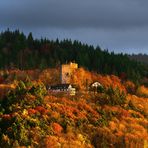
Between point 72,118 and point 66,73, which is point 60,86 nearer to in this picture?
point 66,73

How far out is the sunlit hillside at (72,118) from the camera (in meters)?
114

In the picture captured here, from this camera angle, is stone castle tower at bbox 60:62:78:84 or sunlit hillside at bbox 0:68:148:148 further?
stone castle tower at bbox 60:62:78:84

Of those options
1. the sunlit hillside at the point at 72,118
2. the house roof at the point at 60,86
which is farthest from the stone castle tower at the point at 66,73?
the house roof at the point at 60,86

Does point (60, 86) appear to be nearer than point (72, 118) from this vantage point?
No

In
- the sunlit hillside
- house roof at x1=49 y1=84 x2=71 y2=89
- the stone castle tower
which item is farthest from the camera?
the stone castle tower

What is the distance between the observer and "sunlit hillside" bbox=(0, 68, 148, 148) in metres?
114

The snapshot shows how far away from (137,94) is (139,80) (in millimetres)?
19084

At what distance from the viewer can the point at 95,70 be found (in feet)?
626

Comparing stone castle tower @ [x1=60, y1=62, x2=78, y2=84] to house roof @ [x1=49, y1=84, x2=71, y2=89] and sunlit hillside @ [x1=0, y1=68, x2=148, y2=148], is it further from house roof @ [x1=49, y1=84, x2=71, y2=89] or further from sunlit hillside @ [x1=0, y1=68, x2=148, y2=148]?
house roof @ [x1=49, y1=84, x2=71, y2=89]

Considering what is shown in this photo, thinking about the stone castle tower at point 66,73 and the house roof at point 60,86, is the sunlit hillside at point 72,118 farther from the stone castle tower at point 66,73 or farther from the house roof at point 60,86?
the stone castle tower at point 66,73

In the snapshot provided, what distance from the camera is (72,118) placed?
123750 mm

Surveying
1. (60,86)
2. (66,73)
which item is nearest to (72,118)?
(60,86)

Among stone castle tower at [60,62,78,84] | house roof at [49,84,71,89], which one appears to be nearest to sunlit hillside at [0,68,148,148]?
house roof at [49,84,71,89]

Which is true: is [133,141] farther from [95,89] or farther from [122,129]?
[95,89]
